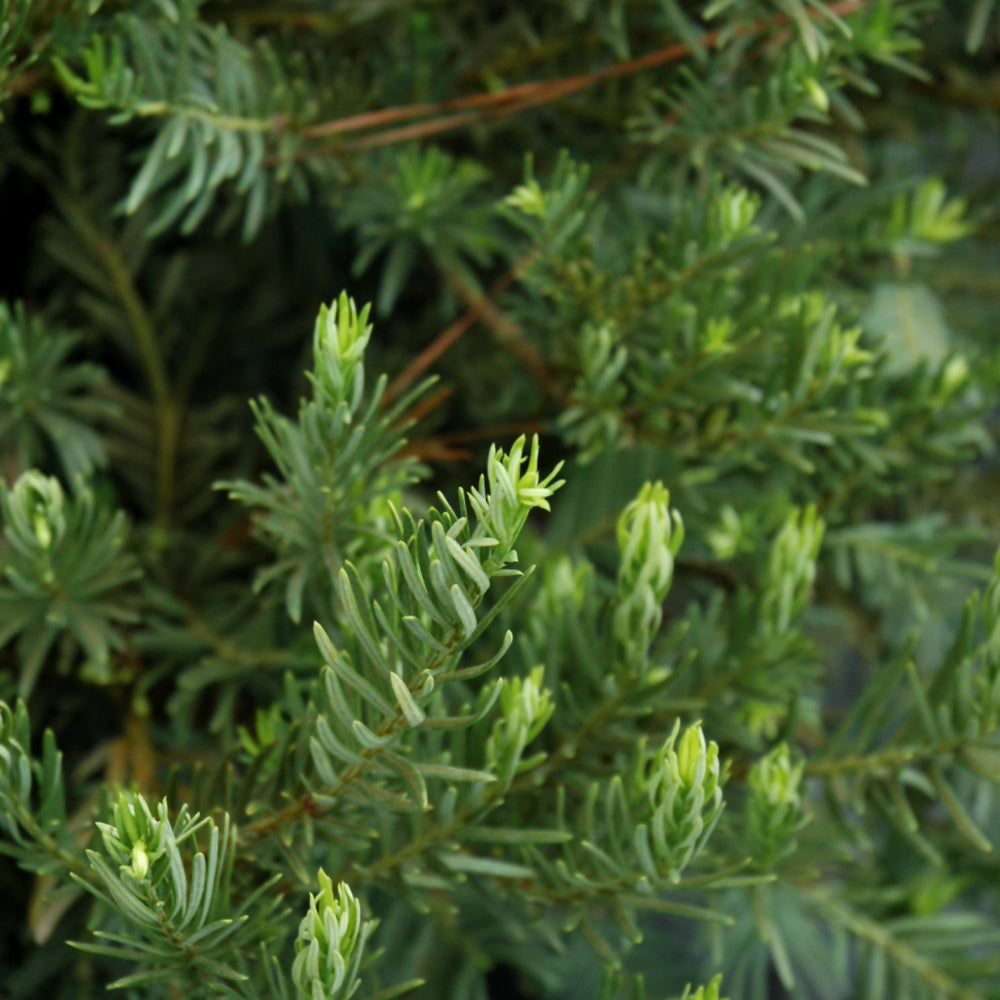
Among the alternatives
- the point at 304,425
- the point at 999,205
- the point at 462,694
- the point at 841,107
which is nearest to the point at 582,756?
the point at 462,694

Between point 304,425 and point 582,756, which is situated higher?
point 304,425

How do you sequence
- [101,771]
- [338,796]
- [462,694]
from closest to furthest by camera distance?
[338,796], [462,694], [101,771]

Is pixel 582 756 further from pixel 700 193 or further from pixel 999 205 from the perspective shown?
pixel 999 205

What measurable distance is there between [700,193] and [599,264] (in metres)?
0.05

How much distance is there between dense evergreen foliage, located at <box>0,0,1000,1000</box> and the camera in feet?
1.03

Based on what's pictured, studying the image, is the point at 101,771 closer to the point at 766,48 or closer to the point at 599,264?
the point at 599,264

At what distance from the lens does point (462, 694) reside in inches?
16.1

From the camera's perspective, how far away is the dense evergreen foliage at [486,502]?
1.03 ft

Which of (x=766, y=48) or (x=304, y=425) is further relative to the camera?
(x=766, y=48)

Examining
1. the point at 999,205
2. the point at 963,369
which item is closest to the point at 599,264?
the point at 963,369

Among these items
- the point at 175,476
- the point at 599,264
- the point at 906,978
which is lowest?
the point at 906,978

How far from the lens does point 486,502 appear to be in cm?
25

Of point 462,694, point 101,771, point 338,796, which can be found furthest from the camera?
point 101,771

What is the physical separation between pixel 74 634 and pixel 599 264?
26 centimetres
